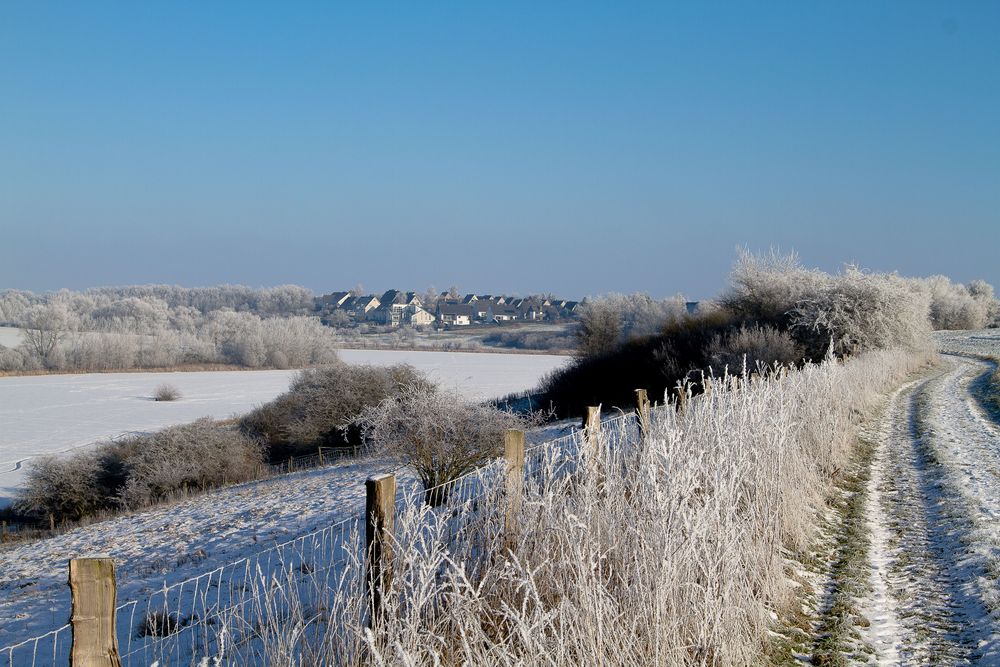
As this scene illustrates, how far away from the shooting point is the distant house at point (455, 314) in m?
122

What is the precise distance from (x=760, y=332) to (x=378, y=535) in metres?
22.9

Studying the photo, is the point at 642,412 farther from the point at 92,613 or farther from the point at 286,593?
the point at 92,613

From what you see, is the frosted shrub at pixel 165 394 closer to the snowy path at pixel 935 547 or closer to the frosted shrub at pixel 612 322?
the frosted shrub at pixel 612 322

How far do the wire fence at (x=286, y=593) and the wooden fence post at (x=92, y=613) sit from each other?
0.33 ft

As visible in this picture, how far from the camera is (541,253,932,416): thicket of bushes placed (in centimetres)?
2528

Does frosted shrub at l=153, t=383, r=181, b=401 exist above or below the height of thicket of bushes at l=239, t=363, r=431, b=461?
below

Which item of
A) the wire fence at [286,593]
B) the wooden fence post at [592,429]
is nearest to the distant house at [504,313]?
the wire fence at [286,593]

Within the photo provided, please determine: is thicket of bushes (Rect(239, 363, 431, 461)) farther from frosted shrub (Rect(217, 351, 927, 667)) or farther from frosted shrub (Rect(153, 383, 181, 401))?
frosted shrub (Rect(217, 351, 927, 667))

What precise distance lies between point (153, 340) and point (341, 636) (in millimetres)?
76094

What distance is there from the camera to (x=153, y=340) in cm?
7162

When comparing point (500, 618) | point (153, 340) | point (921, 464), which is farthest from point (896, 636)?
point (153, 340)

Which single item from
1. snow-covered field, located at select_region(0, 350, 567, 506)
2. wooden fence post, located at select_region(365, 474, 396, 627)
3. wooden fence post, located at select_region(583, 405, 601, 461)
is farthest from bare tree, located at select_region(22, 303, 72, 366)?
wooden fence post, located at select_region(365, 474, 396, 627)

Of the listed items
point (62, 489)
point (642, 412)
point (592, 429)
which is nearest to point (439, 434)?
point (642, 412)

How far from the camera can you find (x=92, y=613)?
98.2 inches
